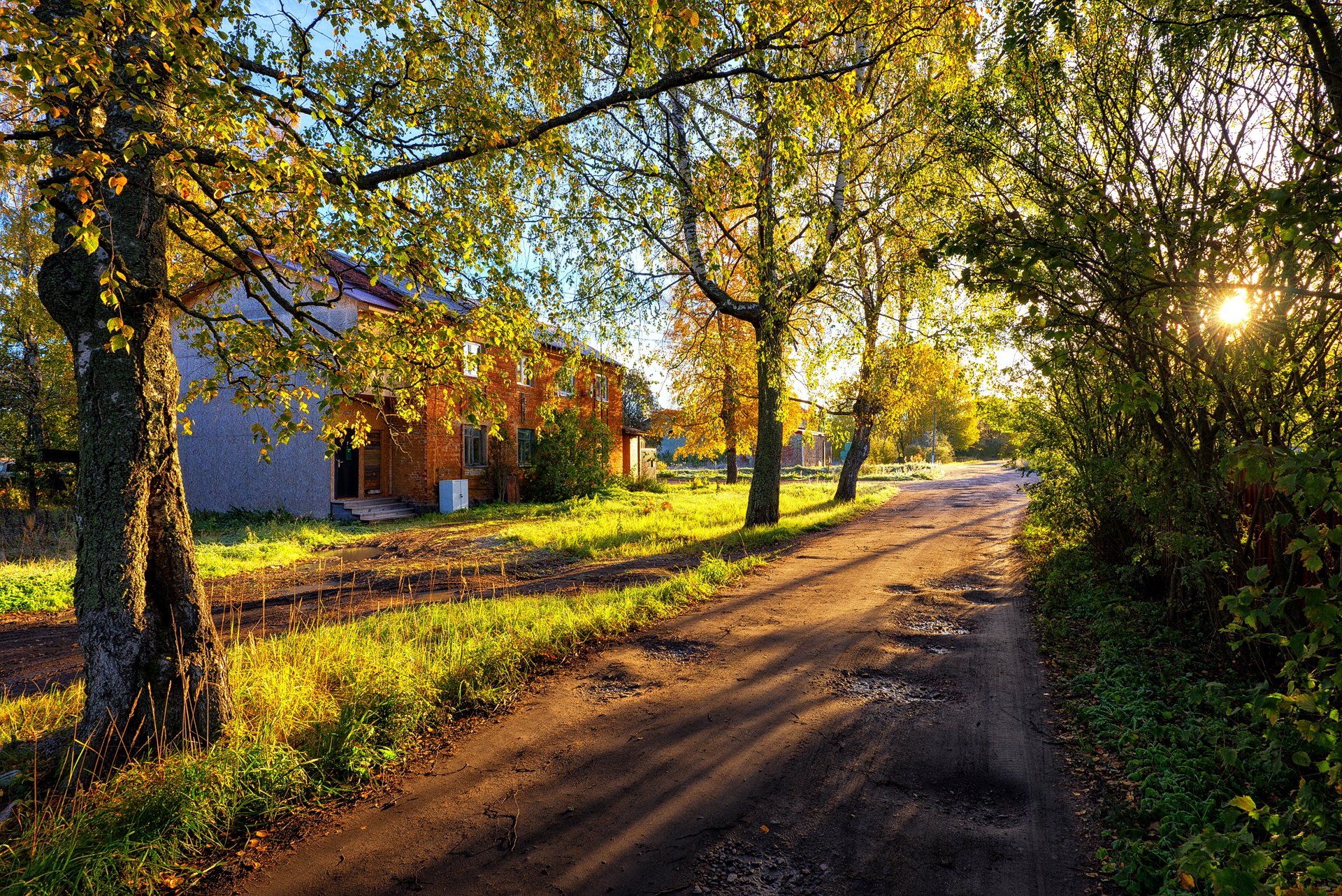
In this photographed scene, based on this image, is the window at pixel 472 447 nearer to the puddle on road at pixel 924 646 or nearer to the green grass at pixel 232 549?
the green grass at pixel 232 549

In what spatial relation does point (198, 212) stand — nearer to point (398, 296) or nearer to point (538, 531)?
point (538, 531)

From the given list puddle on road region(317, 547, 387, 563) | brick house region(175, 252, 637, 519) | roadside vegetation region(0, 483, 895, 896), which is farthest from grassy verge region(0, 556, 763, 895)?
brick house region(175, 252, 637, 519)

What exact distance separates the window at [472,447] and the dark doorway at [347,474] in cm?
326

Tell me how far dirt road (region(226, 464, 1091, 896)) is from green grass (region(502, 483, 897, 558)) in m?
5.97

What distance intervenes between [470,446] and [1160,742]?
20.6 m

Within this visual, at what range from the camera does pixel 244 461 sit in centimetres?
1920

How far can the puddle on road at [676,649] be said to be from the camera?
5934mm

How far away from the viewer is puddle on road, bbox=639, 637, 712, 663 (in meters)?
5.93

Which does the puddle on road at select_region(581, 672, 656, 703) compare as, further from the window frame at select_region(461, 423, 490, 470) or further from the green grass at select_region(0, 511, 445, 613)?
the window frame at select_region(461, 423, 490, 470)

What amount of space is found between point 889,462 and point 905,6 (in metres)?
49.4

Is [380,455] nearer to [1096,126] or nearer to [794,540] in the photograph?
[794,540]

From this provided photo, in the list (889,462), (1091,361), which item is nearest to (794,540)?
(1091,361)

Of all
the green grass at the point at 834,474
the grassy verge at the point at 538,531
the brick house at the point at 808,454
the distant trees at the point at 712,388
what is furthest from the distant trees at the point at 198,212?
the brick house at the point at 808,454

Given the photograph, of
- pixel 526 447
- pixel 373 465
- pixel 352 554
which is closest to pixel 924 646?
pixel 352 554
